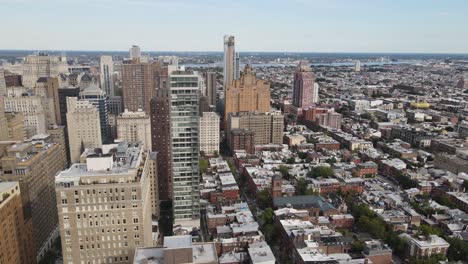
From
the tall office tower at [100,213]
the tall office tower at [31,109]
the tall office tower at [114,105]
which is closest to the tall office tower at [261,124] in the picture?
the tall office tower at [114,105]

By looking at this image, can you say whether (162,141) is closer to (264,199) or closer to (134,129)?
(134,129)

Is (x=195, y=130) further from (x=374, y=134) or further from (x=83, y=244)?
(x=374, y=134)

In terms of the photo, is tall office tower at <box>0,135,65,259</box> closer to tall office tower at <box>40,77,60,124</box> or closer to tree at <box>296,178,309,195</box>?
tree at <box>296,178,309,195</box>

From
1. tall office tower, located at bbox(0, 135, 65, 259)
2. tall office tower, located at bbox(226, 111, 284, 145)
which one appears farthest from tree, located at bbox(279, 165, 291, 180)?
tall office tower, located at bbox(0, 135, 65, 259)

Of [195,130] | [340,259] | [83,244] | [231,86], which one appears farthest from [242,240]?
[231,86]

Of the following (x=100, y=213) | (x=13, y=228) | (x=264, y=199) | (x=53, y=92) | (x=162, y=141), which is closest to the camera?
(x=100, y=213)

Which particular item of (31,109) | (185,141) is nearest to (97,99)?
(31,109)
